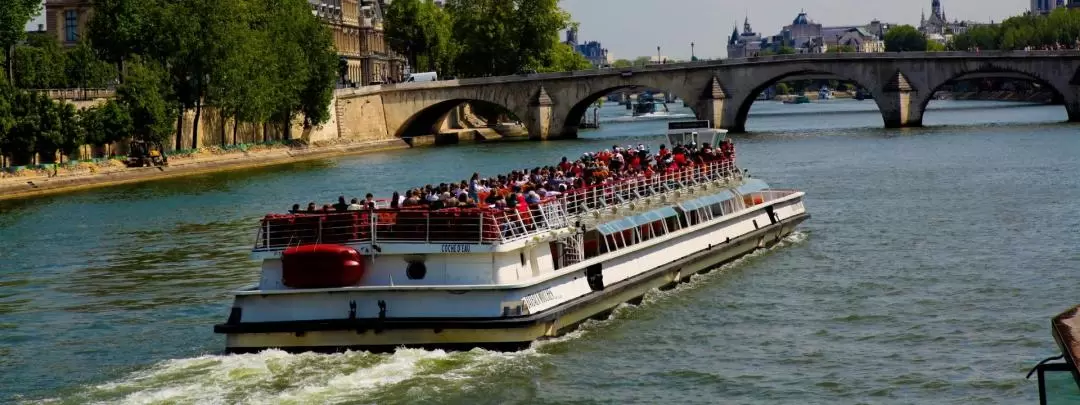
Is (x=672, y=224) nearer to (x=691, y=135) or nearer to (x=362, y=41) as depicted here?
(x=691, y=135)

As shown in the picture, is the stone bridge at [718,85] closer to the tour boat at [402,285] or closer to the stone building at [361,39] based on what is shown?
the stone building at [361,39]

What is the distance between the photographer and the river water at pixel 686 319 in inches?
907

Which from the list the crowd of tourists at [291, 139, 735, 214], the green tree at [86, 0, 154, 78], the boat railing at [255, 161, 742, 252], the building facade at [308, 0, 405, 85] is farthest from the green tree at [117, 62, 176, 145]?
the boat railing at [255, 161, 742, 252]

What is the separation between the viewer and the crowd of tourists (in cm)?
2606

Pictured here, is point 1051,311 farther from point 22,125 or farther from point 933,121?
point 933,121

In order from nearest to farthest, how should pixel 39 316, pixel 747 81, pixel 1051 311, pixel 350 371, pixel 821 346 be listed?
1. pixel 350 371
2. pixel 821 346
3. pixel 1051 311
4. pixel 39 316
5. pixel 747 81

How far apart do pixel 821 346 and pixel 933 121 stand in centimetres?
8474

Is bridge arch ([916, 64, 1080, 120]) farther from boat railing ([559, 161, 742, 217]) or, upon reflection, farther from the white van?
boat railing ([559, 161, 742, 217])

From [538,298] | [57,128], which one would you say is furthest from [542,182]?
[57,128]

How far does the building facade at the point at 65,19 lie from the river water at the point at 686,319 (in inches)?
1944

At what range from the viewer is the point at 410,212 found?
80.8ft

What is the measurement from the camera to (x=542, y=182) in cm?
3091

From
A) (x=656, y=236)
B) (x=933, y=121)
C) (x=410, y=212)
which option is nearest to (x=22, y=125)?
(x=656, y=236)

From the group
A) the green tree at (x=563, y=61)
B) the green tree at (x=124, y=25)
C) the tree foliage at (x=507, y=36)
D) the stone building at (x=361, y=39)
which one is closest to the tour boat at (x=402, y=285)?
the green tree at (x=124, y=25)
